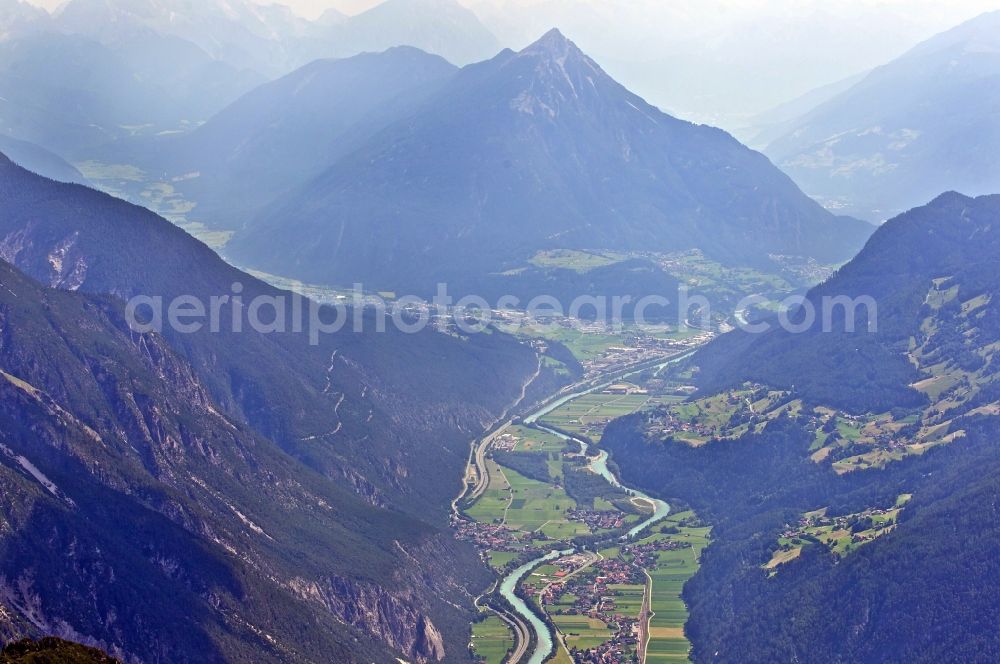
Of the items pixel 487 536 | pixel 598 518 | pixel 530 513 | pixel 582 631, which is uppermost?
pixel 530 513

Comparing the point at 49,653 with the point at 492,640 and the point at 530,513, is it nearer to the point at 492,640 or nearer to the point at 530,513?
the point at 492,640

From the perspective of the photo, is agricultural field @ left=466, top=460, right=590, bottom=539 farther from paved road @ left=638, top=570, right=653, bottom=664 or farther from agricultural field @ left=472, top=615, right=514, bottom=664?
agricultural field @ left=472, top=615, right=514, bottom=664

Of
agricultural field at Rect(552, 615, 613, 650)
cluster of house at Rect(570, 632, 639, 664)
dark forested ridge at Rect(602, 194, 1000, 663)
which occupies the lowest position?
cluster of house at Rect(570, 632, 639, 664)

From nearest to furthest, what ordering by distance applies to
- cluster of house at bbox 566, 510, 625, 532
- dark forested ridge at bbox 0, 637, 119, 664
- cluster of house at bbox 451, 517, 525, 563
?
dark forested ridge at bbox 0, 637, 119, 664, cluster of house at bbox 451, 517, 525, 563, cluster of house at bbox 566, 510, 625, 532

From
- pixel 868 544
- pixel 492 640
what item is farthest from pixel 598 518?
pixel 868 544

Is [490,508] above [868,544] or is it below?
above

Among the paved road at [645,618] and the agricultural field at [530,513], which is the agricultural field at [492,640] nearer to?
the paved road at [645,618]

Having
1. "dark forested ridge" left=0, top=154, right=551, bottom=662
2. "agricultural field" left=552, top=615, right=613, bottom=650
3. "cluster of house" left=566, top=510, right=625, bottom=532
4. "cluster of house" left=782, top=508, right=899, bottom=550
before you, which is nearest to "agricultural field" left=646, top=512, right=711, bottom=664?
"agricultural field" left=552, top=615, right=613, bottom=650
